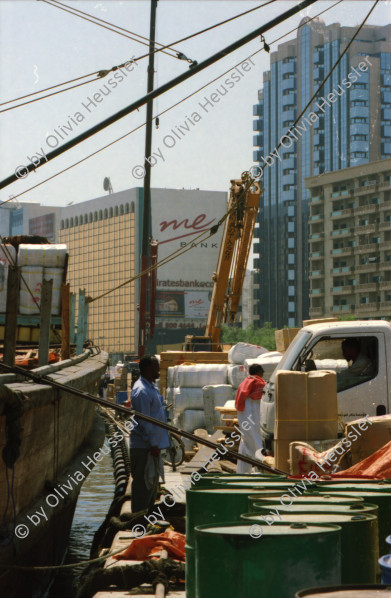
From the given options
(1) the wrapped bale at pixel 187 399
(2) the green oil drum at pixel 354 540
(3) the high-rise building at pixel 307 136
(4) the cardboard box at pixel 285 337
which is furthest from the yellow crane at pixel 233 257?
(3) the high-rise building at pixel 307 136

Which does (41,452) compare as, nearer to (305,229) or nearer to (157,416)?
(157,416)

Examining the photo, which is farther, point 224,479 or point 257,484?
point 224,479

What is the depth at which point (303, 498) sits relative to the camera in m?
3.80

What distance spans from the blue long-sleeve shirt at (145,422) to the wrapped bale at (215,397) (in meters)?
8.84

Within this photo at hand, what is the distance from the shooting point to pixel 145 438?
28.1ft

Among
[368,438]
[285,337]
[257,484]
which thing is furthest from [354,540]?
[285,337]

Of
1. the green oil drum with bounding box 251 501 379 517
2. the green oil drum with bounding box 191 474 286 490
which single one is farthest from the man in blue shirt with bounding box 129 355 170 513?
the green oil drum with bounding box 251 501 379 517

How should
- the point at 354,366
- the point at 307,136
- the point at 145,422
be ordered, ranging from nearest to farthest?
the point at 145,422 → the point at 354,366 → the point at 307,136

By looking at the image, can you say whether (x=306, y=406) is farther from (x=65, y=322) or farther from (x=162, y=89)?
(x=65, y=322)

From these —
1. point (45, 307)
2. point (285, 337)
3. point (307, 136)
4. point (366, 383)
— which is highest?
point (307, 136)

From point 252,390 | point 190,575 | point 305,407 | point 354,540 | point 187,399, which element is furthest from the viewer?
point 187,399

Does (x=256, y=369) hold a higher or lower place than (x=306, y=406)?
higher

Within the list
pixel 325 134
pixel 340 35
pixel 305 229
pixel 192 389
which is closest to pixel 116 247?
pixel 305 229

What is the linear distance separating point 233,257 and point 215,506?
836 inches
